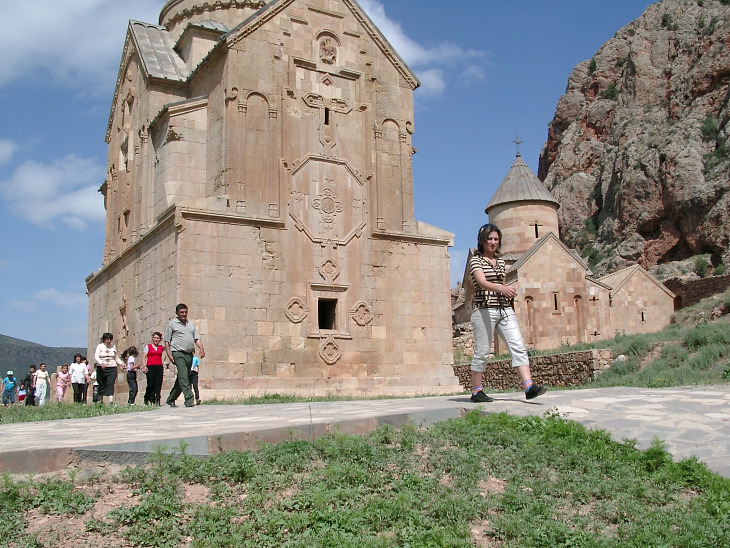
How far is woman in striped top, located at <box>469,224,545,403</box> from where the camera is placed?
724cm

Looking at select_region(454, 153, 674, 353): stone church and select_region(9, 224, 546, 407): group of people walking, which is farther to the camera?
select_region(454, 153, 674, 353): stone church

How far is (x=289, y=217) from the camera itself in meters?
15.2

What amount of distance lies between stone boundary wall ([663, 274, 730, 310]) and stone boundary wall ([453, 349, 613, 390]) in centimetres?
1940


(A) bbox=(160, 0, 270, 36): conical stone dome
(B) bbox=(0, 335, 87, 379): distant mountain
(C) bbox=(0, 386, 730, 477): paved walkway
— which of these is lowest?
(C) bbox=(0, 386, 730, 477): paved walkway

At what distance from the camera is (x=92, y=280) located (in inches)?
805

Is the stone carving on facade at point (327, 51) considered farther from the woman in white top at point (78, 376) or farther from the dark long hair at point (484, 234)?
the dark long hair at point (484, 234)

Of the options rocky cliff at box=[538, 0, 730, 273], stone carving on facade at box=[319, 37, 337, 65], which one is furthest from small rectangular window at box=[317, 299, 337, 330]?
rocky cliff at box=[538, 0, 730, 273]

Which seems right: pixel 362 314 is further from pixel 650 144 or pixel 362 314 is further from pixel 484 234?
pixel 650 144

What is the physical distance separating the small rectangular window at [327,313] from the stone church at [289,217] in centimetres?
5

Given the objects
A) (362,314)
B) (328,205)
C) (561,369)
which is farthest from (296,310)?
(561,369)

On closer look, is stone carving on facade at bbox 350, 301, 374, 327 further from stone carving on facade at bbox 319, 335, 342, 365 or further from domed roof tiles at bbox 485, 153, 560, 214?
domed roof tiles at bbox 485, 153, 560, 214

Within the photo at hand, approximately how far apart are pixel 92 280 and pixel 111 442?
55.3 ft

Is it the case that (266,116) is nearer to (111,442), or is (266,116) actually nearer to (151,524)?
(111,442)

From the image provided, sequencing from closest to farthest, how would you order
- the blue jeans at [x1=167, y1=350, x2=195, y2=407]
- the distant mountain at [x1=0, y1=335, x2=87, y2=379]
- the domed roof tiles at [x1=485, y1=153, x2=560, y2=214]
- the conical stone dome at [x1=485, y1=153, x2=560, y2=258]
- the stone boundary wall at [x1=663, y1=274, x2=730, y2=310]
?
the blue jeans at [x1=167, y1=350, x2=195, y2=407] < the conical stone dome at [x1=485, y1=153, x2=560, y2=258] < the domed roof tiles at [x1=485, y1=153, x2=560, y2=214] < the stone boundary wall at [x1=663, y1=274, x2=730, y2=310] < the distant mountain at [x1=0, y1=335, x2=87, y2=379]
